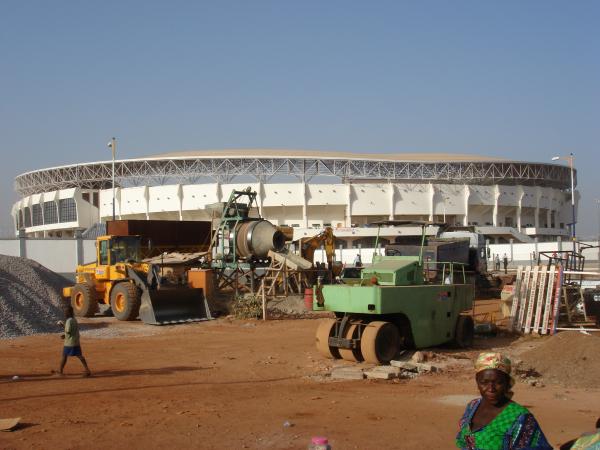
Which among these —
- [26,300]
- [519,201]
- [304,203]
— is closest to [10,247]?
[26,300]

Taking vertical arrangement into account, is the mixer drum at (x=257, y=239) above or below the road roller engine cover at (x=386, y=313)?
above

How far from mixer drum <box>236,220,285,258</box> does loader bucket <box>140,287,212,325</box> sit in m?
3.59

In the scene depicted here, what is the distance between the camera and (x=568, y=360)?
37.8 feet

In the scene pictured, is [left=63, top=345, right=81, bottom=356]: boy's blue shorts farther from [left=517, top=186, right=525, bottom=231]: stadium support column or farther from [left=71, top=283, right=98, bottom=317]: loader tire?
[left=517, top=186, right=525, bottom=231]: stadium support column

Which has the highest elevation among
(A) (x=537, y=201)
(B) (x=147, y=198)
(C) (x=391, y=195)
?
(B) (x=147, y=198)

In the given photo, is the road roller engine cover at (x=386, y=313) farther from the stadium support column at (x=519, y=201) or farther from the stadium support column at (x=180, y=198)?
the stadium support column at (x=519, y=201)

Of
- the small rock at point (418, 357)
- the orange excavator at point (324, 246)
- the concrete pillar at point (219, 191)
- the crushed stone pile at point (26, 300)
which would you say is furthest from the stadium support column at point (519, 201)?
the small rock at point (418, 357)

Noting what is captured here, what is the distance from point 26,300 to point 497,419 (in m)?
18.0

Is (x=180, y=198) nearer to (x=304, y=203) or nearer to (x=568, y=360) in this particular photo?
(x=304, y=203)

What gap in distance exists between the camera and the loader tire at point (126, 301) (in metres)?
20.2

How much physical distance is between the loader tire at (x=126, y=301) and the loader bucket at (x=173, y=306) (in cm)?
41

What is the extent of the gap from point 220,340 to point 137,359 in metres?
3.29

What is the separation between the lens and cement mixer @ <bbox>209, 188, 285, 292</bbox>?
23.5 m

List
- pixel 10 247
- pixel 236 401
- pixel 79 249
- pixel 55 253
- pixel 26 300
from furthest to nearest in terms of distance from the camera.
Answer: pixel 79 249 < pixel 55 253 < pixel 10 247 < pixel 26 300 < pixel 236 401
